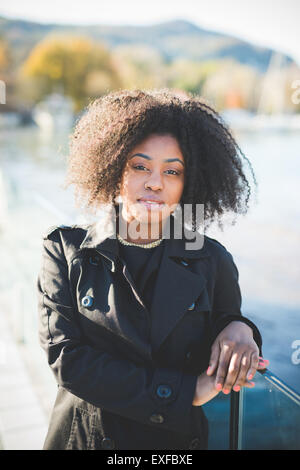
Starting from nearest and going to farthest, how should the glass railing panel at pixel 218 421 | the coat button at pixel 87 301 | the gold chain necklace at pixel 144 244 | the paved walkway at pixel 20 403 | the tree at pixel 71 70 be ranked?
the coat button at pixel 87 301, the gold chain necklace at pixel 144 244, the glass railing panel at pixel 218 421, the paved walkway at pixel 20 403, the tree at pixel 71 70

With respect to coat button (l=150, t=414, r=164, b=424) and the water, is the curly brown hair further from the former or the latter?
coat button (l=150, t=414, r=164, b=424)

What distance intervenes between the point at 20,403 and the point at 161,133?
2.38m

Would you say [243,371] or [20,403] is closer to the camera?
[243,371]

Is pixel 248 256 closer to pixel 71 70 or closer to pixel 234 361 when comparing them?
pixel 234 361

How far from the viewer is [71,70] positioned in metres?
51.8

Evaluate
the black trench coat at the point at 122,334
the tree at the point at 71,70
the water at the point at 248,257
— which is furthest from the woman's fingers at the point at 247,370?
the tree at the point at 71,70

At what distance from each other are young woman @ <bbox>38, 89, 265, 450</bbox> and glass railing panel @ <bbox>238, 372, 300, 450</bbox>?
90mm

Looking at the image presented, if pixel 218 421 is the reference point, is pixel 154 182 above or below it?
above

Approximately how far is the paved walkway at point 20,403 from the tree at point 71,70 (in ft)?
155

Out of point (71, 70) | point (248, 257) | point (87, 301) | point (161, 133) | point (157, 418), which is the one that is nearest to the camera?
point (157, 418)

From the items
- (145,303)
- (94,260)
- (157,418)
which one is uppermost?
(94,260)

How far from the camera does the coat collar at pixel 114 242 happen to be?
137cm

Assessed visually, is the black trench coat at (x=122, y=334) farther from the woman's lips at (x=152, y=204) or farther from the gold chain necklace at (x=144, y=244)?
the woman's lips at (x=152, y=204)

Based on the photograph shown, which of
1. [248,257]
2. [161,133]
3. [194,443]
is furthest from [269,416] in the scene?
[248,257]
